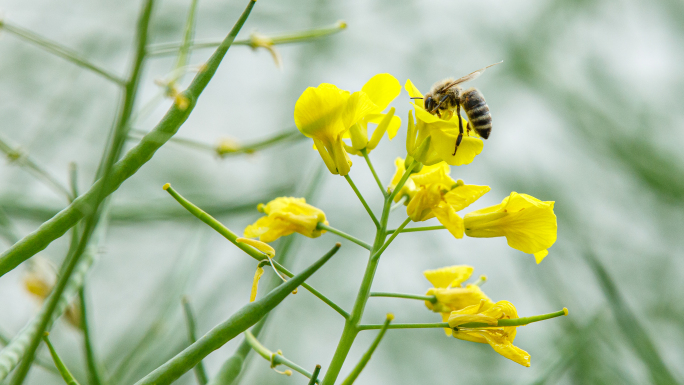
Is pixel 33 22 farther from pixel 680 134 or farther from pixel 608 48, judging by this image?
pixel 680 134

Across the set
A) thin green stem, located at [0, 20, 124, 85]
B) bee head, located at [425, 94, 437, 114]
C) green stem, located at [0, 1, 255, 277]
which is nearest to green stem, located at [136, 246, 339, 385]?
green stem, located at [0, 1, 255, 277]

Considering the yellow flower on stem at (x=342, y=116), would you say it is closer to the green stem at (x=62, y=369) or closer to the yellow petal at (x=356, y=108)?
the yellow petal at (x=356, y=108)

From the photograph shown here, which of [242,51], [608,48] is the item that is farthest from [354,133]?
[242,51]

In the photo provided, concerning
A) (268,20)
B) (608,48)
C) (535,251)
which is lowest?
(535,251)

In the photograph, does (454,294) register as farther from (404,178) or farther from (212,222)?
(212,222)

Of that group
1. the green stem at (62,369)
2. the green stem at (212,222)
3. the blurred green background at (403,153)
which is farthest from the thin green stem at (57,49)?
the blurred green background at (403,153)

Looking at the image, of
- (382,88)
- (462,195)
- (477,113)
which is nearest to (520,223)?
(462,195)
